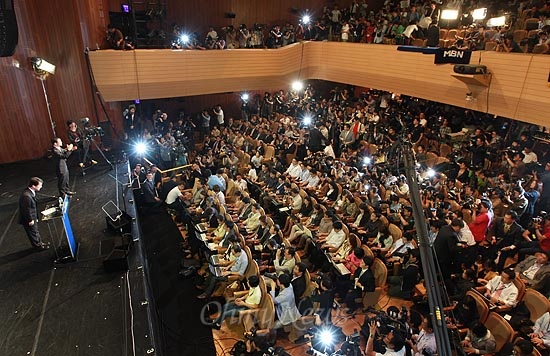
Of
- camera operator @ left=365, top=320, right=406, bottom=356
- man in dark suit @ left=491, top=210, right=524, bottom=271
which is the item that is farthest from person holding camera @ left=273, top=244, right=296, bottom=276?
man in dark suit @ left=491, top=210, right=524, bottom=271

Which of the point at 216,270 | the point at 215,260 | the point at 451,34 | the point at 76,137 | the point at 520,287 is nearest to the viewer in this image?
the point at 520,287

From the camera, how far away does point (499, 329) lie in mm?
4402

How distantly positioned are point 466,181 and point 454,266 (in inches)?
124

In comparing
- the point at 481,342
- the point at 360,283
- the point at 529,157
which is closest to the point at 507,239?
the point at 481,342

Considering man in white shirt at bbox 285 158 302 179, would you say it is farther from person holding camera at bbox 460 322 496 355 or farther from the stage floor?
person holding camera at bbox 460 322 496 355

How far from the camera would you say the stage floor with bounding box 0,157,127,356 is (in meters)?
4.05

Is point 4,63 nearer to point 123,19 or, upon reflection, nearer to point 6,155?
point 6,155

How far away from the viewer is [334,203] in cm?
785

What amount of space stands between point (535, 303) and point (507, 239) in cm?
155

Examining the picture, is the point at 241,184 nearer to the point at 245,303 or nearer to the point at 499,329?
the point at 245,303

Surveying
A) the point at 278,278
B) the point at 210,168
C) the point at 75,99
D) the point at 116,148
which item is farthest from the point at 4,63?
the point at 278,278

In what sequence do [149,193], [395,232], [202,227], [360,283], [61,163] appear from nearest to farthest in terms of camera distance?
[360,283]
[395,232]
[61,163]
[202,227]
[149,193]

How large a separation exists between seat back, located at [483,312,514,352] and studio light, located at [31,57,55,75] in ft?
29.9

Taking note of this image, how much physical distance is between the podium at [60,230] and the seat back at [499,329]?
222 inches
